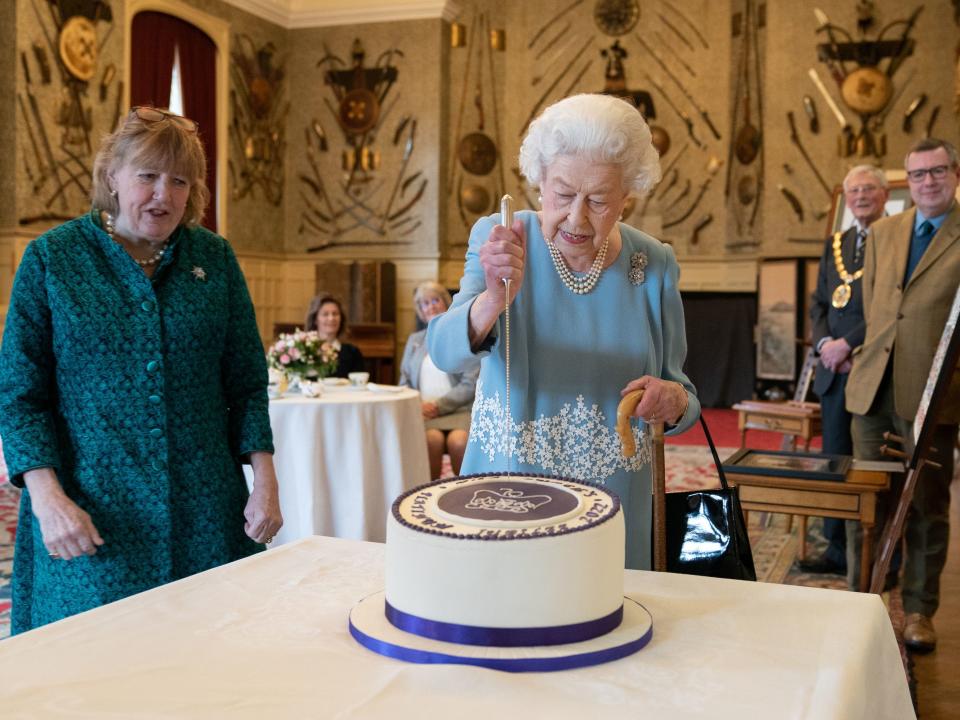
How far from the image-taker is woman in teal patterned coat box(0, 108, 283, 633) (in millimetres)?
1890

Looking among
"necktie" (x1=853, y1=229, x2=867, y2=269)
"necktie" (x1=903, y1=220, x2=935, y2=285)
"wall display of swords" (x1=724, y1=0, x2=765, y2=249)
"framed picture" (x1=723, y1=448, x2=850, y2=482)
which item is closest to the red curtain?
"wall display of swords" (x1=724, y1=0, x2=765, y2=249)

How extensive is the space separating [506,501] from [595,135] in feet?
2.53

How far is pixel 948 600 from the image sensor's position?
4.32m

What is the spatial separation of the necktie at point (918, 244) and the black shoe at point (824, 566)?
155cm

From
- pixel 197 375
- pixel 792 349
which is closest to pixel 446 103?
pixel 792 349

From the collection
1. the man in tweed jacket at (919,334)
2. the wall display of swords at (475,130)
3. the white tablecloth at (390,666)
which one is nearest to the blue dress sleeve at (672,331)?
the white tablecloth at (390,666)

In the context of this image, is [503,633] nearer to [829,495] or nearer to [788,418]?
[829,495]

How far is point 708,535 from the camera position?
1770 mm

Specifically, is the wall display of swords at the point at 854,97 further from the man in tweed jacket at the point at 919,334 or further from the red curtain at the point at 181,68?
the man in tweed jacket at the point at 919,334

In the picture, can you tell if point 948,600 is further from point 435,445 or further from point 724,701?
point 724,701

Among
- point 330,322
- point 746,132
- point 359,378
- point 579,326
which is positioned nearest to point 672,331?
point 579,326

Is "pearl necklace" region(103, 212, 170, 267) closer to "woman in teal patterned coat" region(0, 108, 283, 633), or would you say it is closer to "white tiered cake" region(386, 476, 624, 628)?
"woman in teal patterned coat" region(0, 108, 283, 633)

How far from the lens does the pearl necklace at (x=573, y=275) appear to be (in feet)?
6.13

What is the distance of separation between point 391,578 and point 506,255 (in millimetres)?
570
